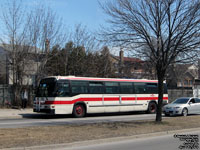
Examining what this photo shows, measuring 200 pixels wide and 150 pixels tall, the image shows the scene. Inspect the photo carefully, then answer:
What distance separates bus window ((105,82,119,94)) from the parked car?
4.02 m

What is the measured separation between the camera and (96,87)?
22.2 metres

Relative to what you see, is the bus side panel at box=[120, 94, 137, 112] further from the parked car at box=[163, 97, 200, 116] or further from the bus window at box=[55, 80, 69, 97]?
the bus window at box=[55, 80, 69, 97]

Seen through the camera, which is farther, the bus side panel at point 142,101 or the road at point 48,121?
the bus side panel at point 142,101

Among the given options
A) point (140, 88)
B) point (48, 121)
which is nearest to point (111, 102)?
point (140, 88)

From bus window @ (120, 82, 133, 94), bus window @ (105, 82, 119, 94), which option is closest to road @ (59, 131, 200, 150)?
bus window @ (105, 82, 119, 94)

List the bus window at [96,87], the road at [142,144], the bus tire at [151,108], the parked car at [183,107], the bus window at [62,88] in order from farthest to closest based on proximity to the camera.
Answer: the bus tire at [151,108], the parked car at [183,107], the bus window at [96,87], the bus window at [62,88], the road at [142,144]

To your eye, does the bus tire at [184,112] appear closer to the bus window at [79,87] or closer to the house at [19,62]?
the bus window at [79,87]

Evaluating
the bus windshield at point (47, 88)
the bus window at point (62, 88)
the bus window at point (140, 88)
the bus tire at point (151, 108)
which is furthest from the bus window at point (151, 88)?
the bus windshield at point (47, 88)

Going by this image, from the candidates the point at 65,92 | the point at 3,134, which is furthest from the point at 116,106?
the point at 3,134

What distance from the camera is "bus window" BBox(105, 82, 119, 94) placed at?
898 inches

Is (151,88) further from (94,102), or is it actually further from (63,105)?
(63,105)

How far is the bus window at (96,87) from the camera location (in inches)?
860

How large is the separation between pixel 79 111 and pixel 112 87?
355 cm

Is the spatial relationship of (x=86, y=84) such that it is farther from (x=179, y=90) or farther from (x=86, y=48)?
(x=179, y=90)
